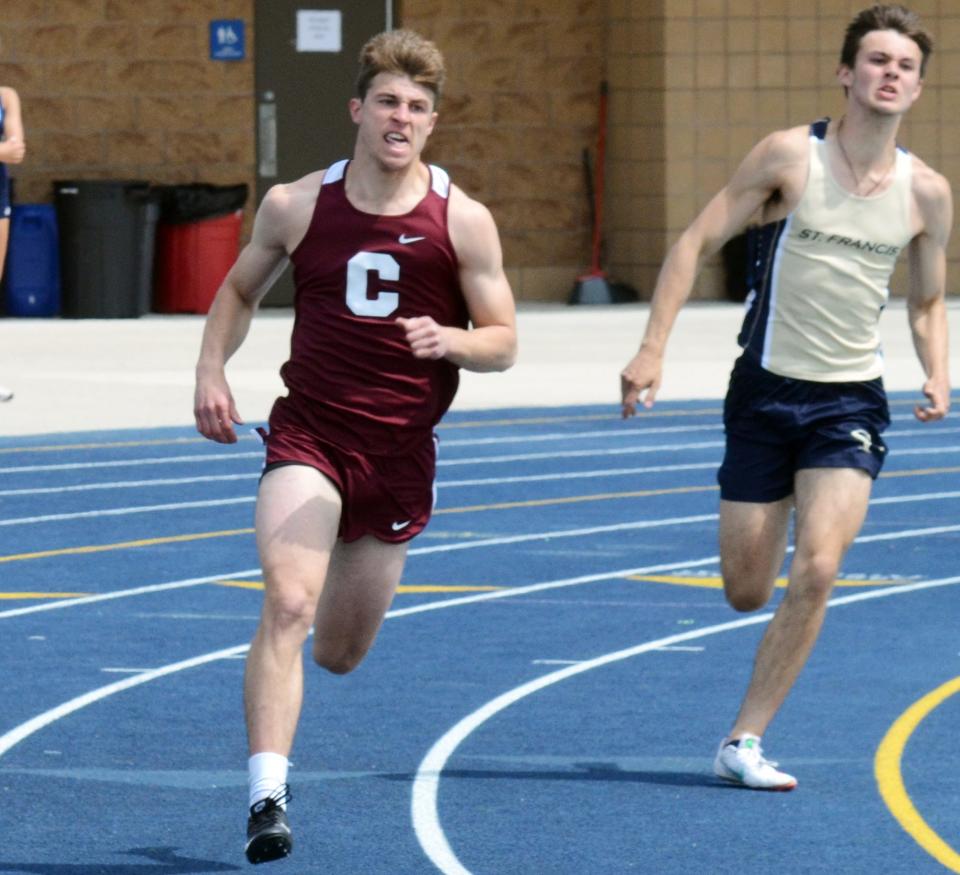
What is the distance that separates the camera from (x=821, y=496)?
6.62 m

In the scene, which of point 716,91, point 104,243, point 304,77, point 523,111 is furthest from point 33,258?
point 716,91

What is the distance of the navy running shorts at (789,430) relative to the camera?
6.67 meters

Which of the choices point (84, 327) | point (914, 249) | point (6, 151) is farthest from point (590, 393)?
point (914, 249)

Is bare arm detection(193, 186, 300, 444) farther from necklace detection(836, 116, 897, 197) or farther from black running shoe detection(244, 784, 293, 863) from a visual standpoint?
necklace detection(836, 116, 897, 197)

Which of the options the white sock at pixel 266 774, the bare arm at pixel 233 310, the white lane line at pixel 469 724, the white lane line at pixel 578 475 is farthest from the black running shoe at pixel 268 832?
the white lane line at pixel 578 475

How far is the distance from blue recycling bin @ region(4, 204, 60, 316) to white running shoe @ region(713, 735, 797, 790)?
1674cm

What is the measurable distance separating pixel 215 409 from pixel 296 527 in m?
0.35

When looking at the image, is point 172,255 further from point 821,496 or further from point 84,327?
point 821,496

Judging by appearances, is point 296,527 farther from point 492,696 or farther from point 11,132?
point 11,132

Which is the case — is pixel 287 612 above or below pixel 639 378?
below

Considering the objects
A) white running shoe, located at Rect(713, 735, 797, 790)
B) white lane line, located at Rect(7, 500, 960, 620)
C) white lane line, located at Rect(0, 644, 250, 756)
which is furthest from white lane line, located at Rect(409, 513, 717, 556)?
white running shoe, located at Rect(713, 735, 797, 790)

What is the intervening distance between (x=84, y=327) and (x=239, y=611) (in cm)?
1283

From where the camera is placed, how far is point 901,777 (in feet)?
22.2

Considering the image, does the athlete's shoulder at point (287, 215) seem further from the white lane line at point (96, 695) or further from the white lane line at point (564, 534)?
the white lane line at point (564, 534)
